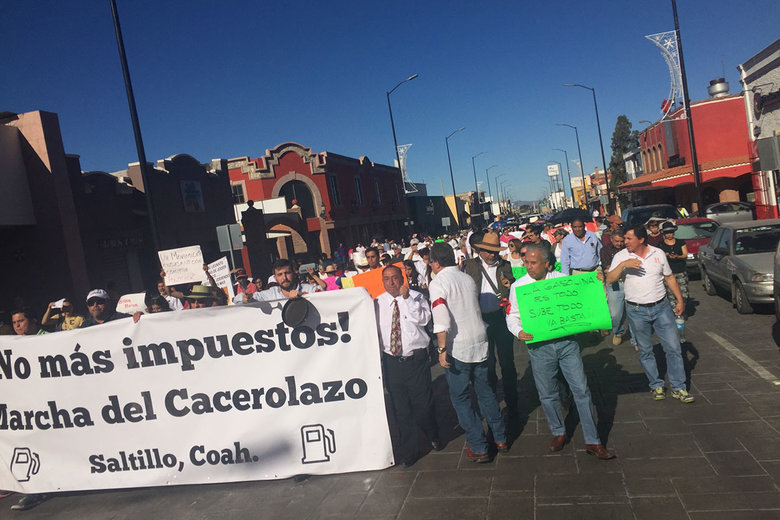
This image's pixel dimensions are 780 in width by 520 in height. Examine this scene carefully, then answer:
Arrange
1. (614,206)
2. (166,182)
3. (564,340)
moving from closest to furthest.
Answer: (564,340) → (166,182) → (614,206)

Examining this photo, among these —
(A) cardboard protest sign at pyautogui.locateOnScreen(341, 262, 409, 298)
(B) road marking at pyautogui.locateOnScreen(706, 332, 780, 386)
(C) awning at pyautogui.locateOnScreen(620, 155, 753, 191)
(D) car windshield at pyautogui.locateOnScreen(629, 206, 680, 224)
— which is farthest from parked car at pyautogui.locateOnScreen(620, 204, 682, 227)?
(A) cardboard protest sign at pyautogui.locateOnScreen(341, 262, 409, 298)

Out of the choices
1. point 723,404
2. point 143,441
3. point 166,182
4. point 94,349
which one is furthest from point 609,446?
point 166,182

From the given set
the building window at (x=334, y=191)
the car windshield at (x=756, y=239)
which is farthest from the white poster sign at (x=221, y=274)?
the building window at (x=334, y=191)

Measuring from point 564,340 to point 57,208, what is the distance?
50.7 feet

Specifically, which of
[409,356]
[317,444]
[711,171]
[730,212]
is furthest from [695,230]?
[711,171]

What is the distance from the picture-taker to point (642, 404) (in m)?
5.85

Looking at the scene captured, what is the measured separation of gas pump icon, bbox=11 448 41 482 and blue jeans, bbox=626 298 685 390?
5.90m

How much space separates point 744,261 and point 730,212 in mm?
14184

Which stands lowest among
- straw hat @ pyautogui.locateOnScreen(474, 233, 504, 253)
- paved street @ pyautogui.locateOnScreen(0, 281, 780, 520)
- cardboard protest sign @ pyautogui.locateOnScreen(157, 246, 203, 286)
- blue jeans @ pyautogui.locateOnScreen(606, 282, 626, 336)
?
paved street @ pyautogui.locateOnScreen(0, 281, 780, 520)

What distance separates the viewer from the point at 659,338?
582cm

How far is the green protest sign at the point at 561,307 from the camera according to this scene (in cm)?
486

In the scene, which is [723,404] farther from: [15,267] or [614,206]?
[614,206]

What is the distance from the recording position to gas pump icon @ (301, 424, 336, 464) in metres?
5.12

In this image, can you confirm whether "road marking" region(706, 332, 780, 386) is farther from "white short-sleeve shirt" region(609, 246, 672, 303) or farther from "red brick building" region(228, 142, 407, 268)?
"red brick building" region(228, 142, 407, 268)
